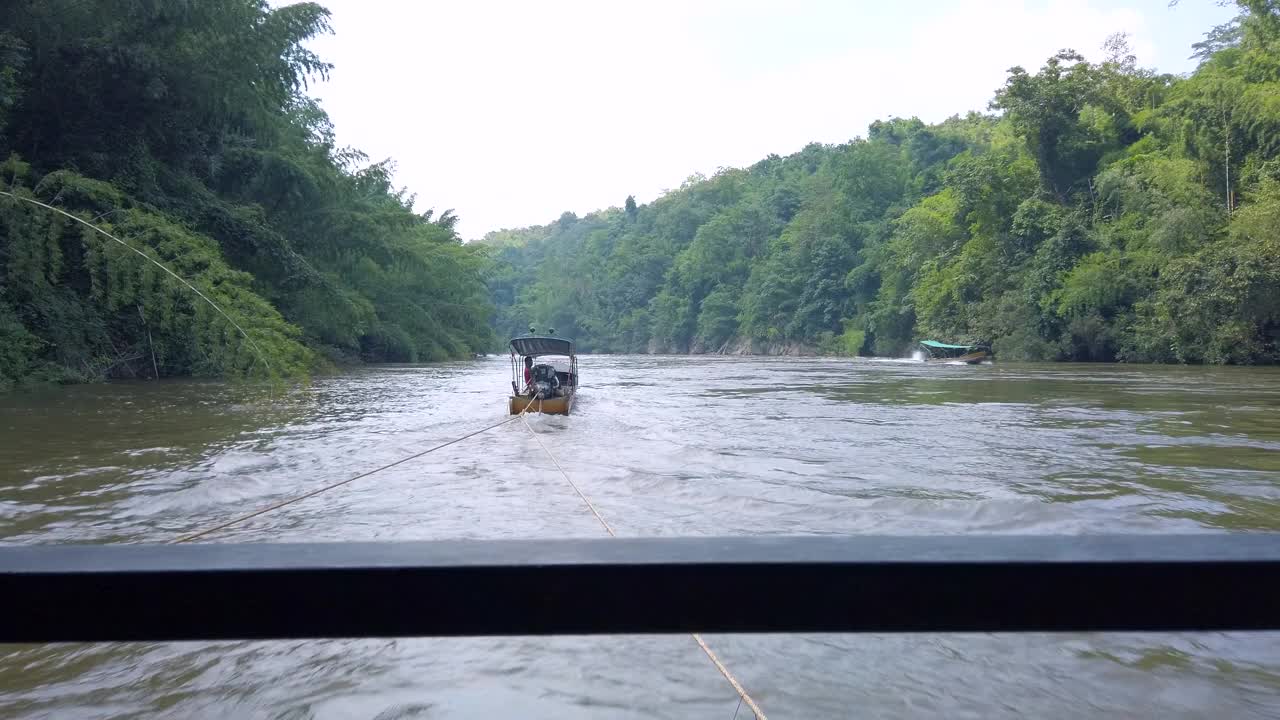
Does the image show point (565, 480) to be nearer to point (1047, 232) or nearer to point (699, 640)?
point (699, 640)

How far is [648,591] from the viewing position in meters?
1.22

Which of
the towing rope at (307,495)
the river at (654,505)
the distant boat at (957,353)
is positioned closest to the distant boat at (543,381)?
the river at (654,505)

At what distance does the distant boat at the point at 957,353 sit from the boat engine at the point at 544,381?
98.7 feet

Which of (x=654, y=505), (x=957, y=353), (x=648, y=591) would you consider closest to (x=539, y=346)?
(x=654, y=505)

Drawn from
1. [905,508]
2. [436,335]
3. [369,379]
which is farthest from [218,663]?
[436,335]

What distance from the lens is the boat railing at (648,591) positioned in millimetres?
1189

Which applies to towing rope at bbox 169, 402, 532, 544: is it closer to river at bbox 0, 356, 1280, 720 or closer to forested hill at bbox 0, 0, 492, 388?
river at bbox 0, 356, 1280, 720

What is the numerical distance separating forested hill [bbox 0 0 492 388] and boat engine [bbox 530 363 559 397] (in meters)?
4.16

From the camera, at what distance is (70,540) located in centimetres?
651

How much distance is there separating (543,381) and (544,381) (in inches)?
0.8

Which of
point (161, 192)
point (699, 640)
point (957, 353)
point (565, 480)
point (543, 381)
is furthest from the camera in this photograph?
point (957, 353)

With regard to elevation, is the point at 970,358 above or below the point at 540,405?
below

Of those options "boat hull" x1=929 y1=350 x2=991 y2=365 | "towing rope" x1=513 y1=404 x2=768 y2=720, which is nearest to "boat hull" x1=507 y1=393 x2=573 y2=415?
"towing rope" x1=513 y1=404 x2=768 y2=720

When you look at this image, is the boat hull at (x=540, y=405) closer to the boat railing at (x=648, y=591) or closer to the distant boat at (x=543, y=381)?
the distant boat at (x=543, y=381)
